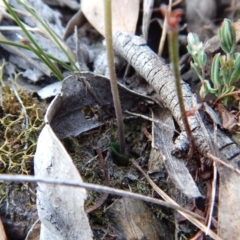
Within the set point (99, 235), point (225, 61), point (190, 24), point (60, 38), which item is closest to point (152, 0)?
point (190, 24)

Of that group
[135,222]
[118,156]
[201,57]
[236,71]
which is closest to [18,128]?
[118,156]

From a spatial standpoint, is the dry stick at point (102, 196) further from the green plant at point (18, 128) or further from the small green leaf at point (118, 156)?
the green plant at point (18, 128)

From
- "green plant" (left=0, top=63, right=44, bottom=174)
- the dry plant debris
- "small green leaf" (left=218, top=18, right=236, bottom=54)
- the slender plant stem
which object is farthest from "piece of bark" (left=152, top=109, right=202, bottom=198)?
"green plant" (left=0, top=63, right=44, bottom=174)

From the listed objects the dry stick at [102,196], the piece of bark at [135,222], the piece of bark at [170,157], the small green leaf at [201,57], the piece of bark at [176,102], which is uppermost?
the small green leaf at [201,57]

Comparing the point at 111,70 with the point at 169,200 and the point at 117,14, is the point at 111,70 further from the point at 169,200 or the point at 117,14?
the point at 117,14

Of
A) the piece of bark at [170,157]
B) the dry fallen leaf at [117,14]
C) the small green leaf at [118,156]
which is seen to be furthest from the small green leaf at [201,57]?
the dry fallen leaf at [117,14]

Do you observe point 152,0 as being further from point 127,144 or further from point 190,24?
point 127,144

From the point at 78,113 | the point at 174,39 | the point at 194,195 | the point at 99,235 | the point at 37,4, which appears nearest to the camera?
the point at 174,39
